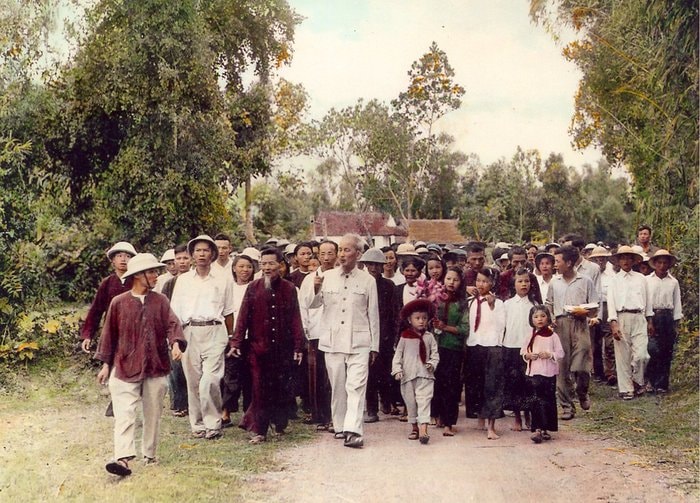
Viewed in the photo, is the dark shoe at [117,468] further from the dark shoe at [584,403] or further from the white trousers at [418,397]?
the dark shoe at [584,403]

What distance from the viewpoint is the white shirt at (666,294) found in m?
8.73

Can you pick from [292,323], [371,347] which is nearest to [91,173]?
[292,323]

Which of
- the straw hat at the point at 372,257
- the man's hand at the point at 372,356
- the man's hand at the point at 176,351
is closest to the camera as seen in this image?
the man's hand at the point at 176,351

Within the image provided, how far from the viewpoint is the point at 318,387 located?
7906 mm

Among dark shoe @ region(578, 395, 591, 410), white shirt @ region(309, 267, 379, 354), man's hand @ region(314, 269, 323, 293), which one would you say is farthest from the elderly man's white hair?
dark shoe @ region(578, 395, 591, 410)

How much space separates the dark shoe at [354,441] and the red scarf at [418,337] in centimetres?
91

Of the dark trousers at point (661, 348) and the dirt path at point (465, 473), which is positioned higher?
the dark trousers at point (661, 348)

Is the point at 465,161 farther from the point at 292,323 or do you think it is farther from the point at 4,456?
the point at 4,456

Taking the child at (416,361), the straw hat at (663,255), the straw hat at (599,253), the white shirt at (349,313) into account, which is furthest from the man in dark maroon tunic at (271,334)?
the straw hat at (599,253)

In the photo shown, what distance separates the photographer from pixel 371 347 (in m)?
7.01

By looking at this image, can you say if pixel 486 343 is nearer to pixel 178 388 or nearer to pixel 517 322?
pixel 517 322

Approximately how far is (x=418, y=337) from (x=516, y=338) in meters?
1.06

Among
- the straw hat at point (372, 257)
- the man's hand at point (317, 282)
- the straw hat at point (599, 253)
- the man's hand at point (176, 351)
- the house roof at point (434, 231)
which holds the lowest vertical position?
the man's hand at point (176, 351)

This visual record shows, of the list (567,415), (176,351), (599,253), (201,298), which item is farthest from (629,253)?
(176,351)
